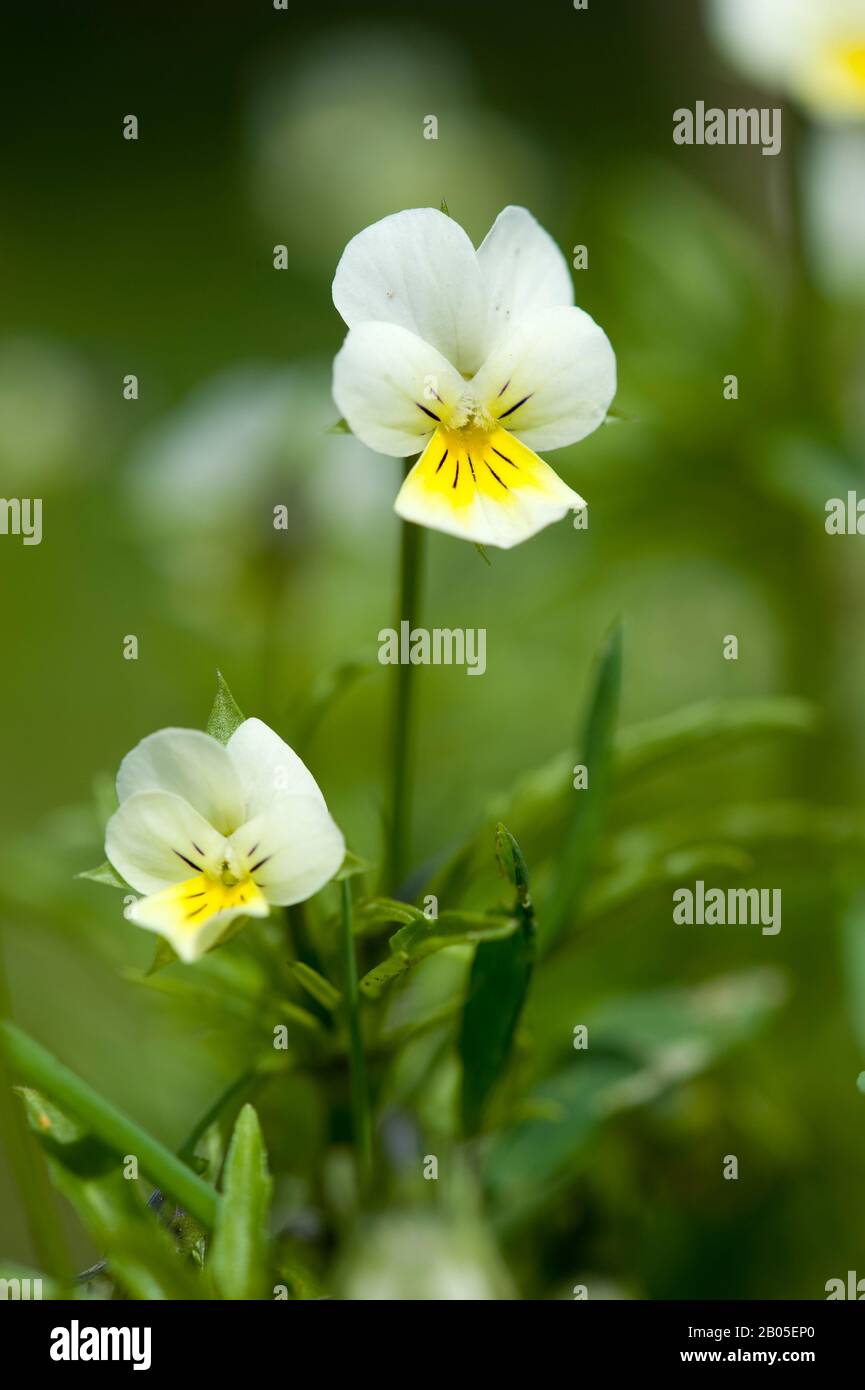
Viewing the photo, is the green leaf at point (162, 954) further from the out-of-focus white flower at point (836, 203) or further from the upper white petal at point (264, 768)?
the out-of-focus white flower at point (836, 203)

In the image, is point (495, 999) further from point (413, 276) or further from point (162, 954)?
point (413, 276)

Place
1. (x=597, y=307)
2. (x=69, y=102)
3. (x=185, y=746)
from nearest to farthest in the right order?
(x=185, y=746)
(x=597, y=307)
(x=69, y=102)

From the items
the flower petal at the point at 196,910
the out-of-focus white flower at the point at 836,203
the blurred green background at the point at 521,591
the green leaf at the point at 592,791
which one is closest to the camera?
the flower petal at the point at 196,910

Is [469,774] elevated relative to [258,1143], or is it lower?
elevated

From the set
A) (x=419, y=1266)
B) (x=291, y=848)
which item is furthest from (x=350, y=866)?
(x=419, y=1266)

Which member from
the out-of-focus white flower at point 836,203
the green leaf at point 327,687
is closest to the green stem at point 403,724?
the green leaf at point 327,687
